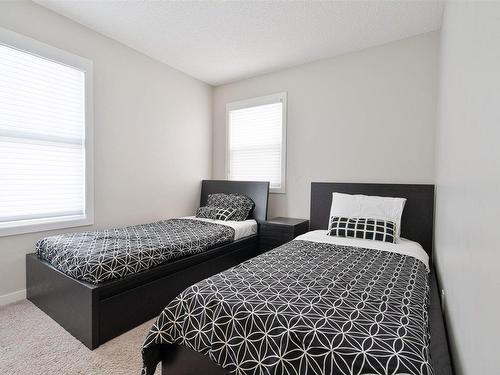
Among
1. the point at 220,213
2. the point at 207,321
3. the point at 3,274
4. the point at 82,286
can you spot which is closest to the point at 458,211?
the point at 207,321

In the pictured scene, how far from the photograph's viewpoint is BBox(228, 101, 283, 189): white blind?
145 inches

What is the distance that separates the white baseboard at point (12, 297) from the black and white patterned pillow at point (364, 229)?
9.42 feet

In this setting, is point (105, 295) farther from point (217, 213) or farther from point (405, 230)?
point (405, 230)

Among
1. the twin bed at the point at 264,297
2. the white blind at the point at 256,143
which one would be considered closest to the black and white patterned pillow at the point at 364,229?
the twin bed at the point at 264,297

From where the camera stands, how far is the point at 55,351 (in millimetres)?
1677

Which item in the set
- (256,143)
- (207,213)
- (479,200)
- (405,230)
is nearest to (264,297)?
(479,200)

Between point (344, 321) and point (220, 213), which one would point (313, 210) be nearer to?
point (220, 213)

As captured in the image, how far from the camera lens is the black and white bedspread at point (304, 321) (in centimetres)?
92

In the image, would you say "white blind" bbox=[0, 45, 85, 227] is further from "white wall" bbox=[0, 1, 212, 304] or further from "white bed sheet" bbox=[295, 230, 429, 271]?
"white bed sheet" bbox=[295, 230, 429, 271]

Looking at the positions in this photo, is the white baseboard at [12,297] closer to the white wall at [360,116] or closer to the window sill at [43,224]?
the window sill at [43,224]

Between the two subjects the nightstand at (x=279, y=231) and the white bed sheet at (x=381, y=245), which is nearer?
the white bed sheet at (x=381, y=245)

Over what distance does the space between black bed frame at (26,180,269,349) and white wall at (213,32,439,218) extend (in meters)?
1.65

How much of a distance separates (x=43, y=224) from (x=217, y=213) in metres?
1.78

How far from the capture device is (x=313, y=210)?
322 centimetres
